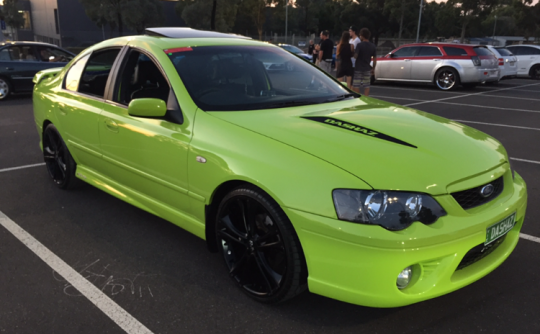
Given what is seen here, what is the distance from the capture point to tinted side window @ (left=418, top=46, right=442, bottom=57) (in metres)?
15.8

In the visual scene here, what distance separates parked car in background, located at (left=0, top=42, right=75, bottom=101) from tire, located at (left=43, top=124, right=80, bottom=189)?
834 centimetres

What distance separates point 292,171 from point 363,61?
28.4 feet

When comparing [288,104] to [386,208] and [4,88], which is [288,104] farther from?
[4,88]

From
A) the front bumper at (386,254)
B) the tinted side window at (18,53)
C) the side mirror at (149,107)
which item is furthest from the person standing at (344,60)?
the front bumper at (386,254)

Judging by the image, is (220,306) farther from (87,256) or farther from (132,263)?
(87,256)

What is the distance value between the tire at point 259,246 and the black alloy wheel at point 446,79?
1431cm

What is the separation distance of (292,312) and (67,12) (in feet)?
234

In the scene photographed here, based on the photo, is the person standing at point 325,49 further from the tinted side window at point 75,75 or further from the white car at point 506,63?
the tinted side window at point 75,75

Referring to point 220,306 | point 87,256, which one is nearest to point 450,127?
point 220,306

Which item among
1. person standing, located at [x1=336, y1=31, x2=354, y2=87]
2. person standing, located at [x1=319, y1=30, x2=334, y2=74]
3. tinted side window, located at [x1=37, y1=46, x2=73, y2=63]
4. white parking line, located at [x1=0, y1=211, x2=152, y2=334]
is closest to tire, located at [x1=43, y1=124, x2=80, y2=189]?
white parking line, located at [x1=0, y1=211, x2=152, y2=334]

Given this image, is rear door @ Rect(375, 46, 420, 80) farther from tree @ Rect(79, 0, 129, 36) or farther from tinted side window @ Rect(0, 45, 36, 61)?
tree @ Rect(79, 0, 129, 36)

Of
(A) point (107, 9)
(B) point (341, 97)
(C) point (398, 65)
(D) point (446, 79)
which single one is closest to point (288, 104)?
(B) point (341, 97)

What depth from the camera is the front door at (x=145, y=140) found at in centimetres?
316

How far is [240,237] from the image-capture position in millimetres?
Answer: 2887
